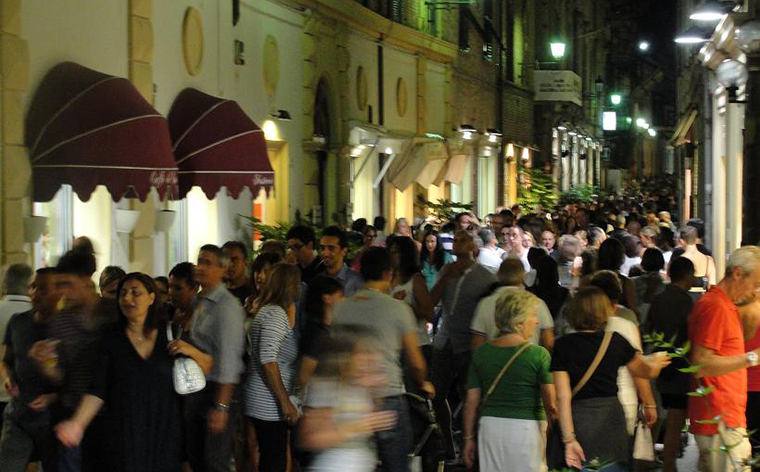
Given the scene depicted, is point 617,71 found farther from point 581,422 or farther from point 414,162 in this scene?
point 581,422

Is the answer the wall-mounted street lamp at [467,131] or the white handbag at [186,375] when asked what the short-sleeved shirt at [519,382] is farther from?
the wall-mounted street lamp at [467,131]

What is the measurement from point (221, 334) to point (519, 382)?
1936 mm

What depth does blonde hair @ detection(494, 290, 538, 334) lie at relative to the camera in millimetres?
8078

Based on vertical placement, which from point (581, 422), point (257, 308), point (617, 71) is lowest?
point (581, 422)

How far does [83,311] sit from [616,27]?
213 feet

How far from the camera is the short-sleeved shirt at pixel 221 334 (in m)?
8.72

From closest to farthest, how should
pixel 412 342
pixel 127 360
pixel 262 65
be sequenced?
pixel 127 360
pixel 412 342
pixel 262 65

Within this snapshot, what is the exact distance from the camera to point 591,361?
817 centimetres

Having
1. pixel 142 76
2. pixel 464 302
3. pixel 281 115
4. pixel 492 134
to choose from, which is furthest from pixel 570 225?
pixel 464 302

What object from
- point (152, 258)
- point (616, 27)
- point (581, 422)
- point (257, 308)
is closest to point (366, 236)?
point (152, 258)

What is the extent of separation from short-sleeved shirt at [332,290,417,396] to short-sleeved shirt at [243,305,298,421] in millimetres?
450

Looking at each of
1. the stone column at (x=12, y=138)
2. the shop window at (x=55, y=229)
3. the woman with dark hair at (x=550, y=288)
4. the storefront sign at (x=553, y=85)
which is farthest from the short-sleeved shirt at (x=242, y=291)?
the storefront sign at (x=553, y=85)

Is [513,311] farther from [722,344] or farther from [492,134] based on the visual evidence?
[492,134]

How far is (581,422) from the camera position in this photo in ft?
27.1
